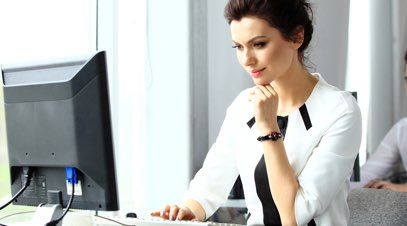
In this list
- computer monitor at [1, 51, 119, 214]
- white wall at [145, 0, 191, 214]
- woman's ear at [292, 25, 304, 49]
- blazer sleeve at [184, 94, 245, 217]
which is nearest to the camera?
computer monitor at [1, 51, 119, 214]

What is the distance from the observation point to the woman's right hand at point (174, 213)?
1.69 m

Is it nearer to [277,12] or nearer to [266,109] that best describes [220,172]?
[266,109]

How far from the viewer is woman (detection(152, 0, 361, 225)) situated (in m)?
1.63

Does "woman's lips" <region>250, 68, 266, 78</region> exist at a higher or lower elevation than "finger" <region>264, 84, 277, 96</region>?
higher

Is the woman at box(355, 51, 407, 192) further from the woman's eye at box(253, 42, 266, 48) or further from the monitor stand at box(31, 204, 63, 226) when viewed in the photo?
the monitor stand at box(31, 204, 63, 226)

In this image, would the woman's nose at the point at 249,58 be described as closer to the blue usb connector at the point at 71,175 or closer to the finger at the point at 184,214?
the finger at the point at 184,214

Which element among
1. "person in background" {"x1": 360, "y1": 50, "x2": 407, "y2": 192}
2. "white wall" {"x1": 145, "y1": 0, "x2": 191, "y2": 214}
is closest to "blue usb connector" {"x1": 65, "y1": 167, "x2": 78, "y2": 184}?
"white wall" {"x1": 145, "y1": 0, "x2": 191, "y2": 214}

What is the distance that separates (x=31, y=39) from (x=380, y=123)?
2.43 metres

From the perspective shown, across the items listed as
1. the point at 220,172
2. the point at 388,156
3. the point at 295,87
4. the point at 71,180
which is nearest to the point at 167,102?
the point at 220,172

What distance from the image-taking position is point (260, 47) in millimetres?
1673

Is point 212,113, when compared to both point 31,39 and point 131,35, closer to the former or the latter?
point 131,35

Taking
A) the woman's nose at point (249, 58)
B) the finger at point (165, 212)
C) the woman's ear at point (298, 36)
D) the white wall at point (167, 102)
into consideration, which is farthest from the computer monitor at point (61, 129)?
the white wall at point (167, 102)

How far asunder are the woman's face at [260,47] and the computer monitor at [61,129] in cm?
46

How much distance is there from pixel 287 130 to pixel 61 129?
0.67 metres
